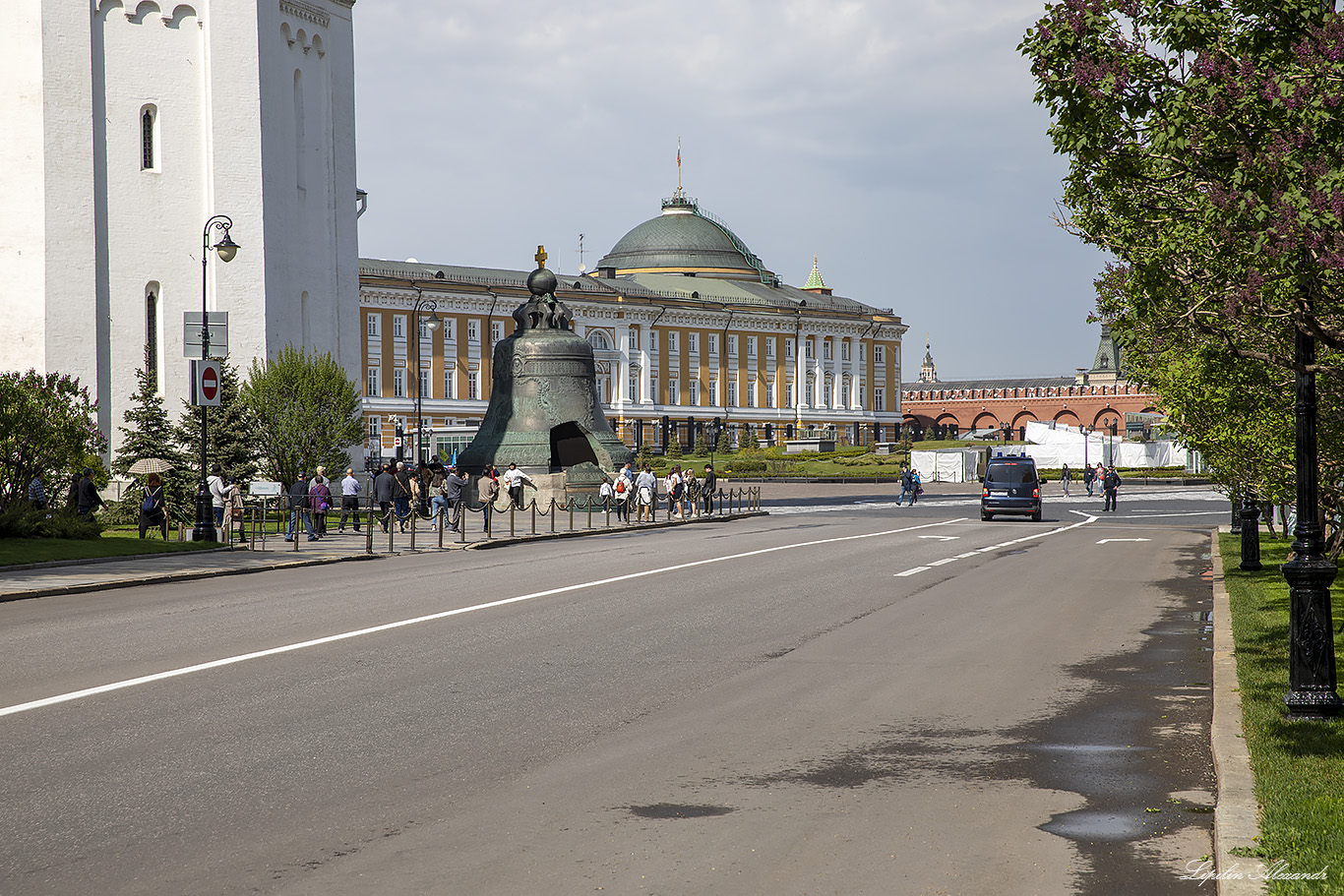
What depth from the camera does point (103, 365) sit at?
3888cm

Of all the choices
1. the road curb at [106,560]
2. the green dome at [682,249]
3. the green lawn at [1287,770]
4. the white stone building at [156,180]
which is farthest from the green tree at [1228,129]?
the green dome at [682,249]

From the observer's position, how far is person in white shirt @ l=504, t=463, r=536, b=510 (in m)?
39.2

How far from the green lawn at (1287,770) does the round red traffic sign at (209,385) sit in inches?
768

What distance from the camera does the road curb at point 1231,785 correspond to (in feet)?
18.0

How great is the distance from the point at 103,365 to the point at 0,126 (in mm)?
7332

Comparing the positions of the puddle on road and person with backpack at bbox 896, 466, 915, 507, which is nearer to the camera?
the puddle on road

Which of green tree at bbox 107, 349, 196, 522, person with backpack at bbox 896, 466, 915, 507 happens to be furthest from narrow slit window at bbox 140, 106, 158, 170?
person with backpack at bbox 896, 466, 915, 507

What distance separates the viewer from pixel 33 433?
26031 mm

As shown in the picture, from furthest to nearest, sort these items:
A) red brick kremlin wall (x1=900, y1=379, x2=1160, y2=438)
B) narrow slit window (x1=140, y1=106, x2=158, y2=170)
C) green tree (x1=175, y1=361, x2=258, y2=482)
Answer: red brick kremlin wall (x1=900, y1=379, x2=1160, y2=438)
narrow slit window (x1=140, y1=106, x2=158, y2=170)
green tree (x1=175, y1=361, x2=258, y2=482)

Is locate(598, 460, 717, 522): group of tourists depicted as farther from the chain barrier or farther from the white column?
the white column

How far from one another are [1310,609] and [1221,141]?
307 cm

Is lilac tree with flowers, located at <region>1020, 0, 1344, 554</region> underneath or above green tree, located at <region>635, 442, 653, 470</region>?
above

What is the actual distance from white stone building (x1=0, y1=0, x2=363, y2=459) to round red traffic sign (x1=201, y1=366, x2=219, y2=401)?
14.3m

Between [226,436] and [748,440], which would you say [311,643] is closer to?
[226,436]
